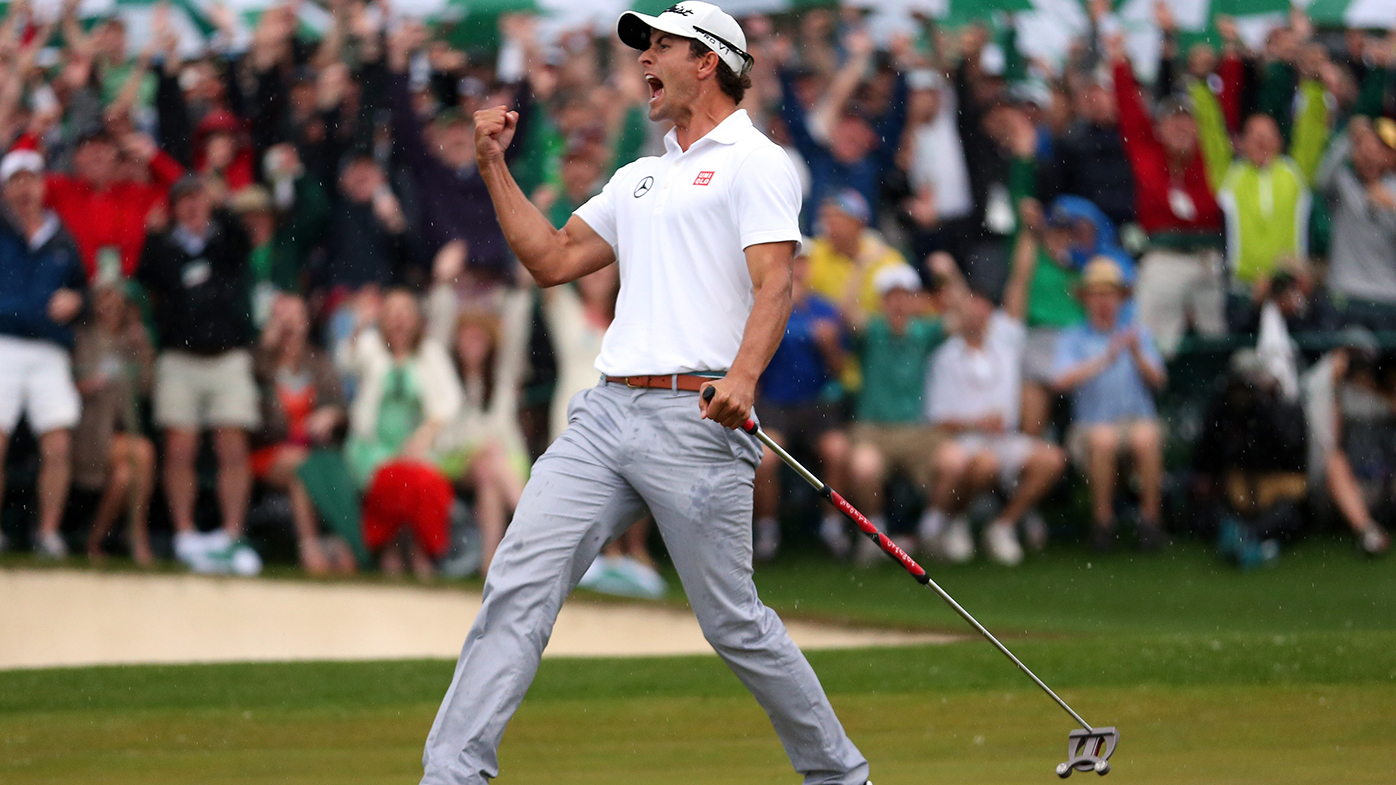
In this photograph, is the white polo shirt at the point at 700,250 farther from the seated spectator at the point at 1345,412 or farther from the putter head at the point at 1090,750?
the seated spectator at the point at 1345,412

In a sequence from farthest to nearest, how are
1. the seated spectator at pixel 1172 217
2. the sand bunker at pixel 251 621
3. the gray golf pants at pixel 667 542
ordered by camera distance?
the seated spectator at pixel 1172 217
the sand bunker at pixel 251 621
the gray golf pants at pixel 667 542

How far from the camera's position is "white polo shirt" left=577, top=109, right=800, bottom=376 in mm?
3951

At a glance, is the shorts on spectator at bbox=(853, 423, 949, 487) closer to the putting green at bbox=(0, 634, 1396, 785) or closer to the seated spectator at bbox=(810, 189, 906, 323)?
the seated spectator at bbox=(810, 189, 906, 323)

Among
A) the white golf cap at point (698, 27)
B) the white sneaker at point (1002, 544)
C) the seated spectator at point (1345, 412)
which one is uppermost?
the white golf cap at point (698, 27)

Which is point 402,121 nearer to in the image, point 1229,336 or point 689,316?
point 1229,336

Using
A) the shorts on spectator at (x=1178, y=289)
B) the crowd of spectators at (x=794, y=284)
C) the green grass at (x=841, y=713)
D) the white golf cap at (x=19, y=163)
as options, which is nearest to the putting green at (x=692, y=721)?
the green grass at (x=841, y=713)

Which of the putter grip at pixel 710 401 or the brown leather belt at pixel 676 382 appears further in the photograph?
the brown leather belt at pixel 676 382

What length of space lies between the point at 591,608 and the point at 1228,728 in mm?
3935

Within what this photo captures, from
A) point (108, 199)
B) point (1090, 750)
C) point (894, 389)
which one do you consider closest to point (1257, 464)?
point (894, 389)

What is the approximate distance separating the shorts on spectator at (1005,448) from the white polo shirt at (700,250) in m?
5.58

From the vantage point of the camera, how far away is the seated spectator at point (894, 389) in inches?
370

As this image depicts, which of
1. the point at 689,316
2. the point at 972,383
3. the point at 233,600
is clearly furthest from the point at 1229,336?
the point at 689,316

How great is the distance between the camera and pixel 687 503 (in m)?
3.97

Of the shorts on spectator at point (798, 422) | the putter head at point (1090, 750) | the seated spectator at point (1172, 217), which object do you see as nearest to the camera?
the putter head at point (1090, 750)
